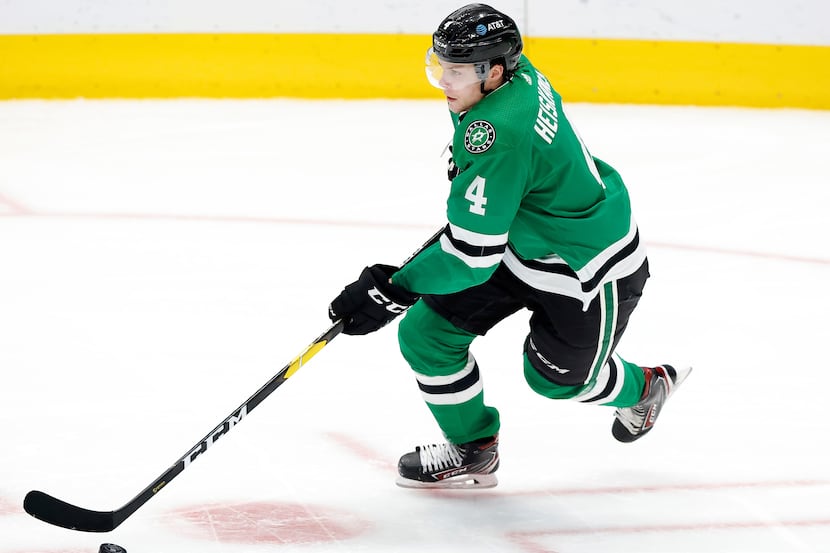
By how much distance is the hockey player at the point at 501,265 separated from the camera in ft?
7.24

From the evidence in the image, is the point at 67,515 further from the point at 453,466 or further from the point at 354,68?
the point at 354,68

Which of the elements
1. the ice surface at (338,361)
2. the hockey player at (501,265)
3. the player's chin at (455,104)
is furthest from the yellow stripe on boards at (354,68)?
the player's chin at (455,104)

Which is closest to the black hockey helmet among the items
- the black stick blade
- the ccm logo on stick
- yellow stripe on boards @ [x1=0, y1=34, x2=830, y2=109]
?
the ccm logo on stick

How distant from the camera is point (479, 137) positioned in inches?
85.5

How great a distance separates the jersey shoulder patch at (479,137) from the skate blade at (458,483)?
797 millimetres

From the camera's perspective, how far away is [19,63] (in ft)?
23.8

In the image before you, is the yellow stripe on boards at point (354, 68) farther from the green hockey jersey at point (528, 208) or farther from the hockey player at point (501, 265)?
the green hockey jersey at point (528, 208)

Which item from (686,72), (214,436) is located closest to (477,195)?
(214,436)

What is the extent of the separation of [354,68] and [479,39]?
527cm

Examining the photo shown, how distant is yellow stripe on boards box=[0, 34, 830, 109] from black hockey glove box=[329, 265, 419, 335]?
509cm

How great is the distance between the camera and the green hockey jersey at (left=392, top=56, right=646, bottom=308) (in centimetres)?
218

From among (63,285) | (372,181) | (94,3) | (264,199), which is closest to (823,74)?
(372,181)

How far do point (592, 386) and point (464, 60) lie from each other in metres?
0.76

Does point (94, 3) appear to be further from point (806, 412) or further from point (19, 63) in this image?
point (806, 412)
